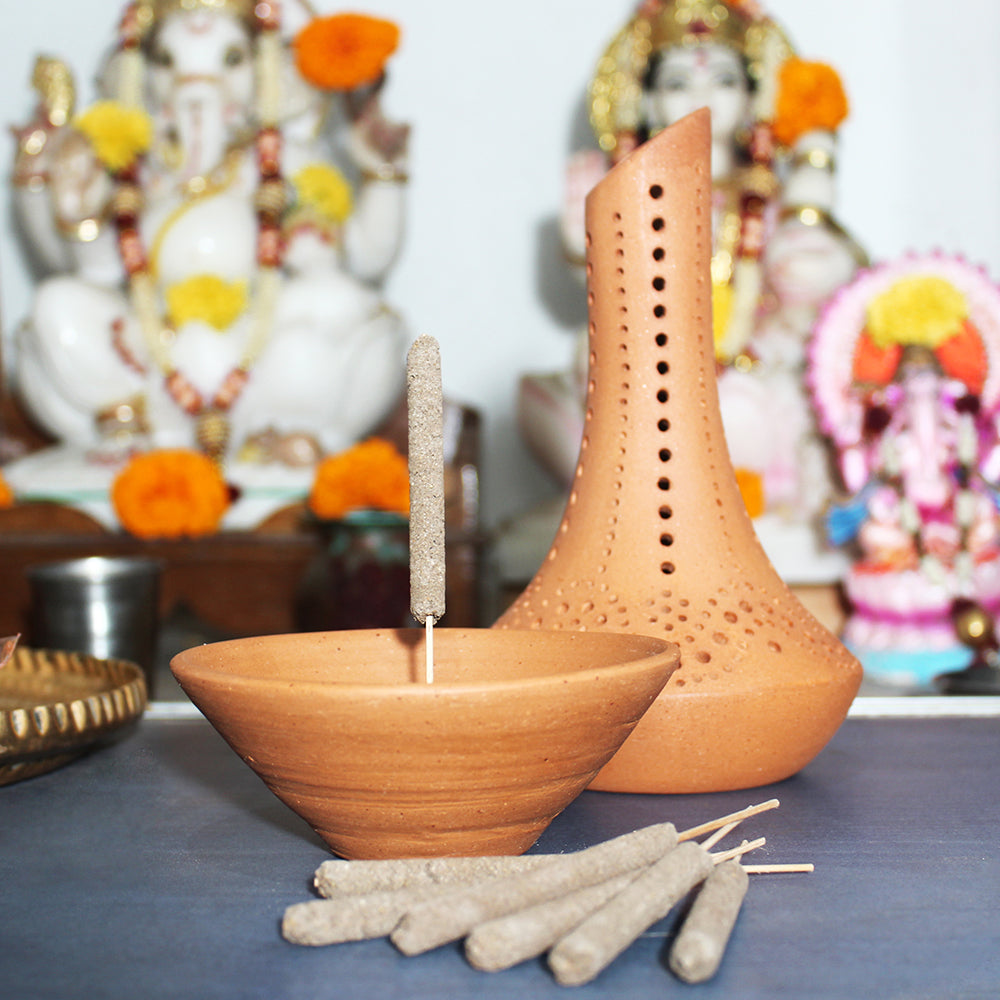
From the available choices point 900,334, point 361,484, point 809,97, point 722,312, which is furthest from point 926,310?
point 361,484

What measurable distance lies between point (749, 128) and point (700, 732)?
1.57 metres

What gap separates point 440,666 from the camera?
0.44 m

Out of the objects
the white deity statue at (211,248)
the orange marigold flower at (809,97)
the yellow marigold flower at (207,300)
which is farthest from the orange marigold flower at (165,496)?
the orange marigold flower at (809,97)

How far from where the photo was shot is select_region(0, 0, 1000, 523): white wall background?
2.07 meters

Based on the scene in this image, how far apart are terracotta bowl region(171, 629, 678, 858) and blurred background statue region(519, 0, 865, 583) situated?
1341mm

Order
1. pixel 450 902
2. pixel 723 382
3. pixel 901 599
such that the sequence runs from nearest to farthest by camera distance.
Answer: pixel 450 902 < pixel 901 599 < pixel 723 382

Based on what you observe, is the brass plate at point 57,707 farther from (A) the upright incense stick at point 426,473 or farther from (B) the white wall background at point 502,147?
(B) the white wall background at point 502,147

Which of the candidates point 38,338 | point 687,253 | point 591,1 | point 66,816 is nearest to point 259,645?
point 66,816

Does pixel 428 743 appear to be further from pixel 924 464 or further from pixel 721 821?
pixel 924 464

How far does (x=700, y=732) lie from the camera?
0.45 meters

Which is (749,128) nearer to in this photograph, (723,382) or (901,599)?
(723,382)

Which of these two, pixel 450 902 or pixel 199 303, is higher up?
pixel 199 303

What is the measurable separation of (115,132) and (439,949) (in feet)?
5.75

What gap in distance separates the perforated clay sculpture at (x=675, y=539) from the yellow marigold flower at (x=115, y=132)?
1493mm
